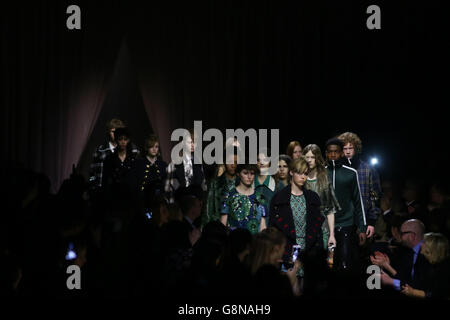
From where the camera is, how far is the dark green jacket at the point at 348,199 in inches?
272

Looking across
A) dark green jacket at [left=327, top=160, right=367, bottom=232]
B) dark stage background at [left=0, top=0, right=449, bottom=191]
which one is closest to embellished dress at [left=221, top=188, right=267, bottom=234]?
dark green jacket at [left=327, top=160, right=367, bottom=232]

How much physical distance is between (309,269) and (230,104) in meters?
6.22

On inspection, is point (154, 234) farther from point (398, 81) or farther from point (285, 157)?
point (398, 81)

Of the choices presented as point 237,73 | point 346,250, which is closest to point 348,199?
point 346,250

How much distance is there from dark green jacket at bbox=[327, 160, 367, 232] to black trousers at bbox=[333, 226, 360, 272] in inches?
2.6

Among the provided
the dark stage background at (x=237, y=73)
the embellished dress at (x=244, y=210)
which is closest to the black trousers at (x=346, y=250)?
the embellished dress at (x=244, y=210)

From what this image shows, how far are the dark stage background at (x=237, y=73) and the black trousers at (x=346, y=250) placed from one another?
358 cm

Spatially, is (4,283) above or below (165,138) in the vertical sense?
below

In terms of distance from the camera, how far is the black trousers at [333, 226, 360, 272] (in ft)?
22.3

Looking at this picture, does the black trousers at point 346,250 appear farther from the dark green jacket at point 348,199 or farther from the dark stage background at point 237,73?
the dark stage background at point 237,73

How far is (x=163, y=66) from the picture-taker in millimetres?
10508

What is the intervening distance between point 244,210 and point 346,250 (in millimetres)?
1054

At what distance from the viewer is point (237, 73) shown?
10734 mm
